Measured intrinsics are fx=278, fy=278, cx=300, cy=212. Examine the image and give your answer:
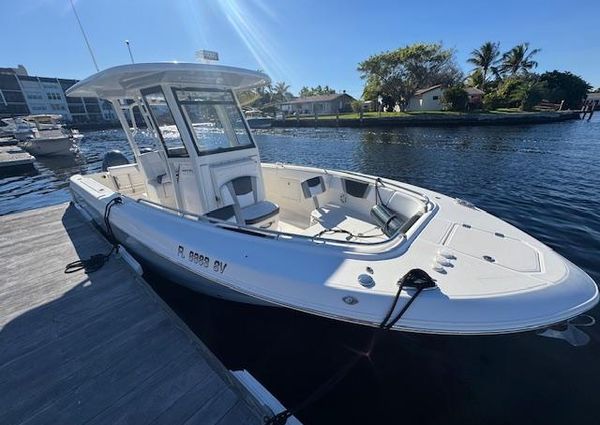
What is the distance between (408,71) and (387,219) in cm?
4313

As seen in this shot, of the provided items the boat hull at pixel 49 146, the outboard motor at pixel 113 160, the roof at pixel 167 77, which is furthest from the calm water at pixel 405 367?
the boat hull at pixel 49 146

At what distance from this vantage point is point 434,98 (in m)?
39.8

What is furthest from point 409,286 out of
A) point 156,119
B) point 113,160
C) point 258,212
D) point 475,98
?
point 475,98

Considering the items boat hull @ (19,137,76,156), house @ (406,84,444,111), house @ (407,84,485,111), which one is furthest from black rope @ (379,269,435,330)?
house @ (406,84,444,111)

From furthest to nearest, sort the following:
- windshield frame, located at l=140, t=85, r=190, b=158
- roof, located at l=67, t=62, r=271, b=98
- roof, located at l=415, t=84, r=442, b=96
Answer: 1. roof, located at l=415, t=84, r=442, b=96
2. windshield frame, located at l=140, t=85, r=190, b=158
3. roof, located at l=67, t=62, r=271, b=98

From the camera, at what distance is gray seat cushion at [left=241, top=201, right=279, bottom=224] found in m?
4.01

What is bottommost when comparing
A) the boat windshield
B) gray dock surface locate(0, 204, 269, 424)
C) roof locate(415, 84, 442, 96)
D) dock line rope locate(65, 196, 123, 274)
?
gray dock surface locate(0, 204, 269, 424)

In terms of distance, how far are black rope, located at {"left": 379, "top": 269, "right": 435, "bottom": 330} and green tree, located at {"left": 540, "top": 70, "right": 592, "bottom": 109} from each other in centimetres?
5329

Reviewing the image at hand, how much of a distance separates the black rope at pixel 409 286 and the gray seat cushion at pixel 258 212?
7.89 feet

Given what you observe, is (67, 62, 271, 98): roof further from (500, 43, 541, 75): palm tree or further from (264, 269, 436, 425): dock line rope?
(500, 43, 541, 75): palm tree

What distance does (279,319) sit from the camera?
3393 millimetres

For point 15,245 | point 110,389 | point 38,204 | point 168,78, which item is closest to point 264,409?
point 110,389

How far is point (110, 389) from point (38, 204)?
11400 mm

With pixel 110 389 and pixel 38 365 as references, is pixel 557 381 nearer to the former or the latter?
pixel 110 389
